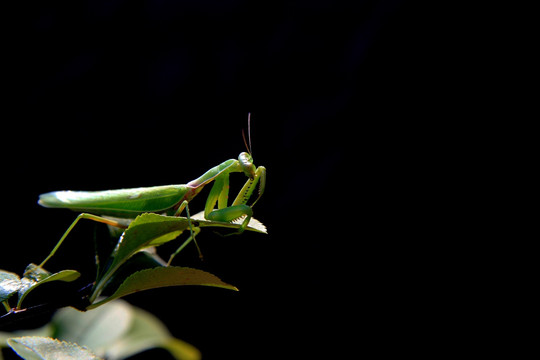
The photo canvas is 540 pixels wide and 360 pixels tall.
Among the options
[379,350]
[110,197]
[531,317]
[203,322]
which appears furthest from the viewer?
[203,322]

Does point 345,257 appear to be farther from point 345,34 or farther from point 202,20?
point 202,20

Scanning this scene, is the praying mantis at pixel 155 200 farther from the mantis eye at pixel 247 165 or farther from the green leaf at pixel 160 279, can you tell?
the green leaf at pixel 160 279

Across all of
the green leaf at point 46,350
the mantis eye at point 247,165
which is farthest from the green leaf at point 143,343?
the green leaf at point 46,350

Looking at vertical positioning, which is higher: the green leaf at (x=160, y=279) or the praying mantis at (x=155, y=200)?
the praying mantis at (x=155, y=200)

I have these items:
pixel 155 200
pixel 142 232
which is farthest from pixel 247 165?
pixel 142 232

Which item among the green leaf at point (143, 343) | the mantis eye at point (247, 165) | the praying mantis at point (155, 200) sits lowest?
the green leaf at point (143, 343)

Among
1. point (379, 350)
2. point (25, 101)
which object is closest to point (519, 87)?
point (379, 350)
